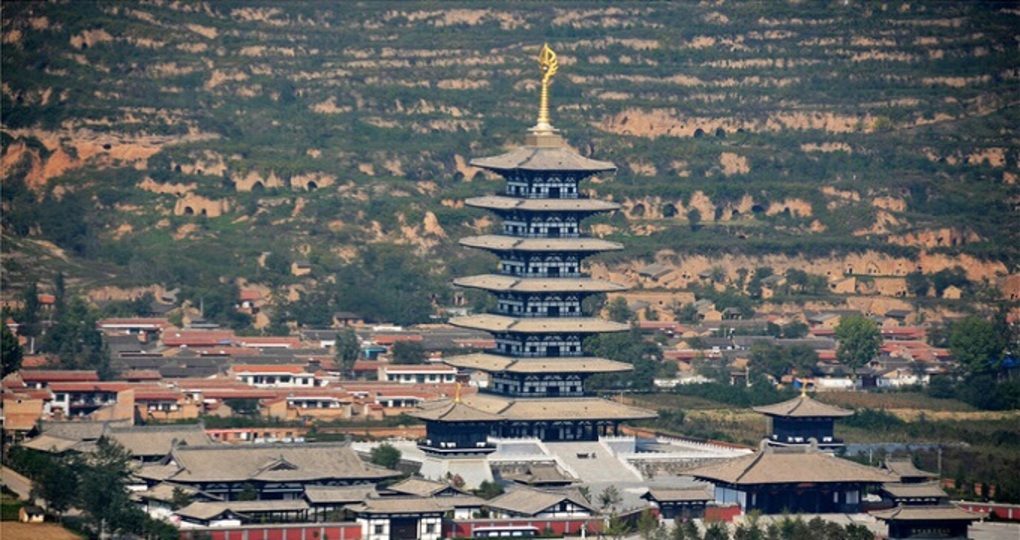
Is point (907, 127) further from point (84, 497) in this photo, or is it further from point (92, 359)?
point (84, 497)

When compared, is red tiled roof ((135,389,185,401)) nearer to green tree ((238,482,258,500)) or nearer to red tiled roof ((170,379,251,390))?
red tiled roof ((170,379,251,390))

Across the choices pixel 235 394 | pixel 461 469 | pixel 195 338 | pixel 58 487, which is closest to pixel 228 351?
pixel 195 338

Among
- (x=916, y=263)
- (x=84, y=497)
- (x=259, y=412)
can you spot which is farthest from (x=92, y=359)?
(x=916, y=263)

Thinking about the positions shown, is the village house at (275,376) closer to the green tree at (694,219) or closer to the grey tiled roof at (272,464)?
the grey tiled roof at (272,464)

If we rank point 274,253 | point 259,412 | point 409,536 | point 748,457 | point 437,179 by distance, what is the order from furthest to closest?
point 437,179, point 274,253, point 259,412, point 748,457, point 409,536

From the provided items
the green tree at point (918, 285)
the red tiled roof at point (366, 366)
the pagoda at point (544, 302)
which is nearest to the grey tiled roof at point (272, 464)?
the pagoda at point (544, 302)
